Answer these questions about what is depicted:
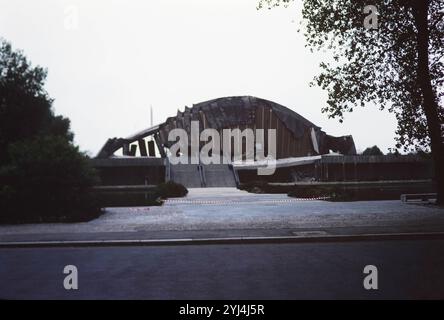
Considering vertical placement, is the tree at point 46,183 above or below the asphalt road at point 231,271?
above

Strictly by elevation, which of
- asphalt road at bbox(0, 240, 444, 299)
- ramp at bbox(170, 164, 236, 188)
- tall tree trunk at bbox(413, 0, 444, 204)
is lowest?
asphalt road at bbox(0, 240, 444, 299)

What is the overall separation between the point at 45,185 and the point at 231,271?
12442 mm

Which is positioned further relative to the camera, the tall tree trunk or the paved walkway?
the tall tree trunk

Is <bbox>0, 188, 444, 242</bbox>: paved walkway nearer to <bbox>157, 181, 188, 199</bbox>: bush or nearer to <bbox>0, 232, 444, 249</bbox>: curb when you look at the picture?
<bbox>0, 232, 444, 249</bbox>: curb

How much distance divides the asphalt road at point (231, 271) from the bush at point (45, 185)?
6.95 m

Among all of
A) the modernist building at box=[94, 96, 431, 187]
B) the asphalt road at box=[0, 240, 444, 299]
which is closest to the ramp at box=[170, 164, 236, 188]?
the modernist building at box=[94, 96, 431, 187]

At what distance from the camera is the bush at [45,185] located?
59.2 feet

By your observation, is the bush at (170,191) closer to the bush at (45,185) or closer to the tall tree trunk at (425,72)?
the bush at (45,185)

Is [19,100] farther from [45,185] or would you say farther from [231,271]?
[231,271]

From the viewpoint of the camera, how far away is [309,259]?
9.53m

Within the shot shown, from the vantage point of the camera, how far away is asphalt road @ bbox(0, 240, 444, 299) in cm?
680

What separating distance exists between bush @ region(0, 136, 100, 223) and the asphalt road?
22.8ft

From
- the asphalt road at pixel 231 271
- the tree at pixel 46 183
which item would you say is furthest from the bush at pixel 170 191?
the asphalt road at pixel 231 271

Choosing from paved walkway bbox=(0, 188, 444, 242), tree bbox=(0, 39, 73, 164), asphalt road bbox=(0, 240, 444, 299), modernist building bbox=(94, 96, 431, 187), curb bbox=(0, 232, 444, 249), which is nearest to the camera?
asphalt road bbox=(0, 240, 444, 299)
